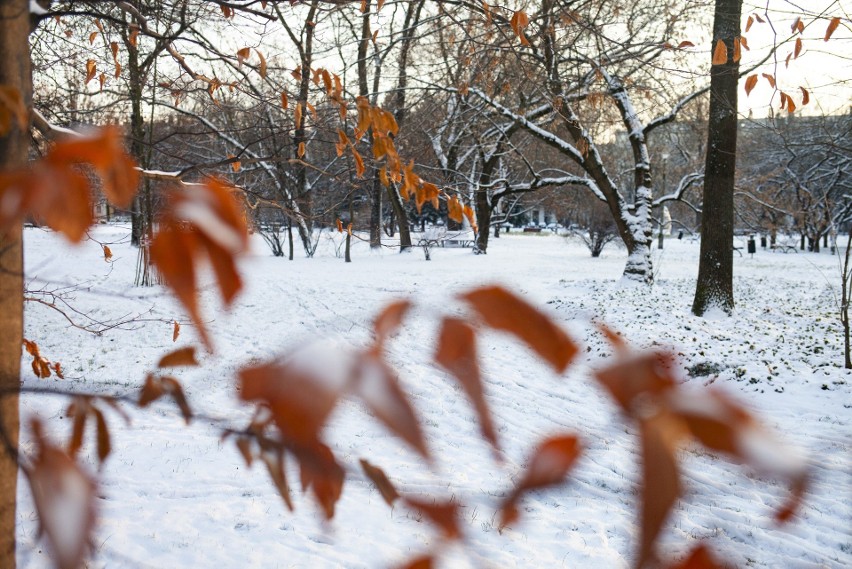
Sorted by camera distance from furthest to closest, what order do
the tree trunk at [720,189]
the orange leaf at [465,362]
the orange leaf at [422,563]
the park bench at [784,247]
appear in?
the park bench at [784,247]
the tree trunk at [720,189]
the orange leaf at [422,563]
the orange leaf at [465,362]

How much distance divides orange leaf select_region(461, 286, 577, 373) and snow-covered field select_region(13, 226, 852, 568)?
0.02 metres

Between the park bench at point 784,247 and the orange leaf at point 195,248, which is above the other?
the park bench at point 784,247

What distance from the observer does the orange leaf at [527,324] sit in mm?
→ 488

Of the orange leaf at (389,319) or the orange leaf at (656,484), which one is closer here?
the orange leaf at (656,484)

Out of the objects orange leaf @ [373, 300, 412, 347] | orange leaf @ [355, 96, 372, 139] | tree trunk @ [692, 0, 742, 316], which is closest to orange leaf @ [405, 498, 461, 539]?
orange leaf @ [373, 300, 412, 347]

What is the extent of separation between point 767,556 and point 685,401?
3.27 meters

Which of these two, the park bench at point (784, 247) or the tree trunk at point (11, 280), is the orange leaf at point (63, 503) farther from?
the park bench at point (784, 247)

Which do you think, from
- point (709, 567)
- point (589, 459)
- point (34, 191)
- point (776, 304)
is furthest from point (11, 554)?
point (776, 304)

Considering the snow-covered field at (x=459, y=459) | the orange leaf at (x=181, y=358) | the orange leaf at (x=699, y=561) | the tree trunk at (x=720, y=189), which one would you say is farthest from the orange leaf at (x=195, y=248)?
the tree trunk at (x=720, y=189)

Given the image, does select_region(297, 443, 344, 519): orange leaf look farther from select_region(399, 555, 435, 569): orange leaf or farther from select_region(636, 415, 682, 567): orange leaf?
select_region(636, 415, 682, 567): orange leaf

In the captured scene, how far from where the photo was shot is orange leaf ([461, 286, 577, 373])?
49 cm

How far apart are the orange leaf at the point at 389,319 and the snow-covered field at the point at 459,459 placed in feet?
0.05

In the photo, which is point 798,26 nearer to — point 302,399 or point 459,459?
point 459,459

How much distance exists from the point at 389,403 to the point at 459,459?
12.7 ft
